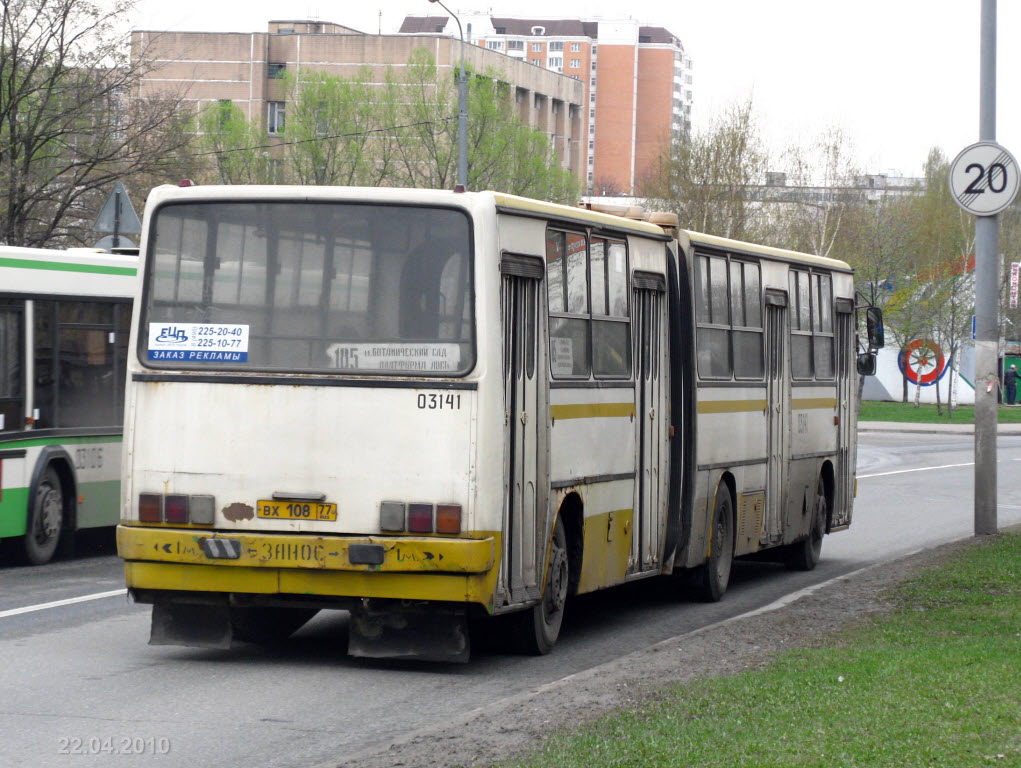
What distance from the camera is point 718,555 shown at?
13938 millimetres

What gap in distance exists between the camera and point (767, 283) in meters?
15.2

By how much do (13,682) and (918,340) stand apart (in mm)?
53355

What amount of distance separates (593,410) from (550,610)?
1.33 m

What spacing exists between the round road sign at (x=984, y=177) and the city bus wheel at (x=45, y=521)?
9272 millimetres

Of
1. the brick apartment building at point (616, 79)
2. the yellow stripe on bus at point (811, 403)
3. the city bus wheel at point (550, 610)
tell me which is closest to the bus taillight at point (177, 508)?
the city bus wheel at point (550, 610)

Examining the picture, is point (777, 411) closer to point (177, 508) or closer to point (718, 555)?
point (718, 555)

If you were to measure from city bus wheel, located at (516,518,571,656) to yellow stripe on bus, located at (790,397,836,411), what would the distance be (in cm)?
581

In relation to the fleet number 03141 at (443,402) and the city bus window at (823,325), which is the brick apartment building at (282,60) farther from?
the fleet number 03141 at (443,402)

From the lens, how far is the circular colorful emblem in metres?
59.5

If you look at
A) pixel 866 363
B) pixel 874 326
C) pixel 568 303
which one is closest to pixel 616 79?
pixel 866 363

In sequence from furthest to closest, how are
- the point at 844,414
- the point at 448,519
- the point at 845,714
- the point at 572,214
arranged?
the point at 844,414
the point at 572,214
the point at 448,519
the point at 845,714

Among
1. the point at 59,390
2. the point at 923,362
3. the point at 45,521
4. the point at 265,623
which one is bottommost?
the point at 265,623

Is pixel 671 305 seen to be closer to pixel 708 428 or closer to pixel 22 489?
pixel 708 428

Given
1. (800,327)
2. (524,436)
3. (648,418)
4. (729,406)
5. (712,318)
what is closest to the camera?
(524,436)
